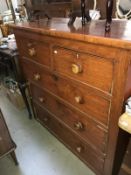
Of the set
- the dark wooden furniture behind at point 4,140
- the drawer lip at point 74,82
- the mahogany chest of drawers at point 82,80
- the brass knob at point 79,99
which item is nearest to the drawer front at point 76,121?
the mahogany chest of drawers at point 82,80

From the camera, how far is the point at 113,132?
0.87 m

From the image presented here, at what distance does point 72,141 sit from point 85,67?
2.50ft

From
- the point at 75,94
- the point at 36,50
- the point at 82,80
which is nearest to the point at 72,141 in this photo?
the point at 75,94

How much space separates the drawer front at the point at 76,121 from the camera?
3.30 ft

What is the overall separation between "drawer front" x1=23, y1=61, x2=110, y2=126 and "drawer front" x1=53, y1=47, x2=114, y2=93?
0.23 ft

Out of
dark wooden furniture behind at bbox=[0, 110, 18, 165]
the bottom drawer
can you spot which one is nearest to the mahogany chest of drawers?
the bottom drawer

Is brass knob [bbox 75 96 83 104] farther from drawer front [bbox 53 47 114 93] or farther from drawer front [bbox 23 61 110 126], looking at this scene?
drawer front [bbox 53 47 114 93]

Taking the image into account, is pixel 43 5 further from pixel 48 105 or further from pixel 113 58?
pixel 113 58

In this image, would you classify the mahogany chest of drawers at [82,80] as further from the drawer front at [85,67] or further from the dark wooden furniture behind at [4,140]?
the dark wooden furniture behind at [4,140]

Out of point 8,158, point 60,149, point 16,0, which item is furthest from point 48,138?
point 16,0

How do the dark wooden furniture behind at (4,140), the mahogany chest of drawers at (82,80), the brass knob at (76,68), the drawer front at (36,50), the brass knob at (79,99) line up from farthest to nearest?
the dark wooden furniture behind at (4,140) → the drawer front at (36,50) → the brass knob at (79,99) → the brass knob at (76,68) → the mahogany chest of drawers at (82,80)

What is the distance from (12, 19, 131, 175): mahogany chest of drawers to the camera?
0.71 m

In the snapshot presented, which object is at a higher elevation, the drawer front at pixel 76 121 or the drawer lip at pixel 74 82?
the drawer lip at pixel 74 82

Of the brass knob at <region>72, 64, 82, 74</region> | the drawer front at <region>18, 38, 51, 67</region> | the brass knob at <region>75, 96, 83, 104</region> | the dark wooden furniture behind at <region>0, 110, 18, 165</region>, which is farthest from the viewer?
the dark wooden furniture behind at <region>0, 110, 18, 165</region>
